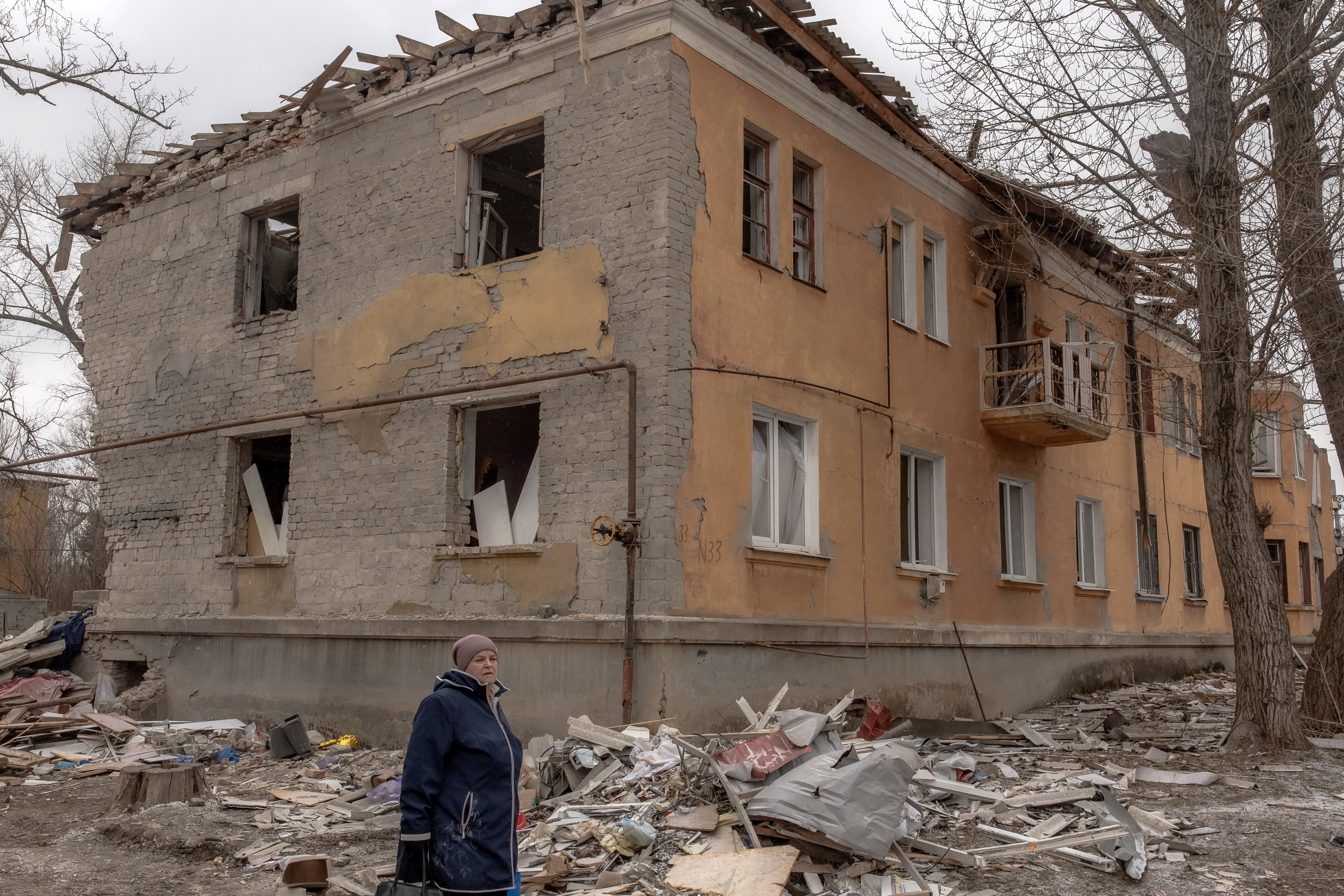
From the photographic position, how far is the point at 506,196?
1404 cm

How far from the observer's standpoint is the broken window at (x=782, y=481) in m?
10.8

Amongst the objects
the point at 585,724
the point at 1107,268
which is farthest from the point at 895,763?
the point at 1107,268

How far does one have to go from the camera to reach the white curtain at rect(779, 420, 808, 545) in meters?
11.1

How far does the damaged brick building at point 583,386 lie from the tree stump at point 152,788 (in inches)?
94.3

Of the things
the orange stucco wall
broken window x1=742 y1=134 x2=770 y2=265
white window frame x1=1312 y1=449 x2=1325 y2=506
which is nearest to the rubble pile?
the orange stucco wall

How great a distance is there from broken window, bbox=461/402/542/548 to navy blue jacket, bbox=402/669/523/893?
607 cm

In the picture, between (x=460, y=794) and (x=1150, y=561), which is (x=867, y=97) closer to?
(x=460, y=794)

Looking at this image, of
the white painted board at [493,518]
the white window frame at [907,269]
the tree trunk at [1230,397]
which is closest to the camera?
the tree trunk at [1230,397]

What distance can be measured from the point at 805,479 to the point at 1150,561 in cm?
1159

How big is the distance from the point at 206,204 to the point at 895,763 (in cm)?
1179

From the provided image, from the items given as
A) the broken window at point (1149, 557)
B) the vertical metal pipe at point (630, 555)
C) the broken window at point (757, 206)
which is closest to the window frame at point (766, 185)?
the broken window at point (757, 206)

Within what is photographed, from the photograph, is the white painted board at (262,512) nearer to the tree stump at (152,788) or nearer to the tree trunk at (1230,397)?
the tree stump at (152,788)

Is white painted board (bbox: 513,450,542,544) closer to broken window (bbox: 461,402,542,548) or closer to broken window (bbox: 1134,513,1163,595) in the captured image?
broken window (bbox: 461,402,542,548)

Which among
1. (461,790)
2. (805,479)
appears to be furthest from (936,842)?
(805,479)
